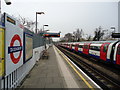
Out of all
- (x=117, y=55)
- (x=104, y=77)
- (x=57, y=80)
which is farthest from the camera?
(x=117, y=55)

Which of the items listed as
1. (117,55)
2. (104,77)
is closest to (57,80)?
(104,77)

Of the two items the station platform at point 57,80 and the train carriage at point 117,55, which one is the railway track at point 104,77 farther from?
the train carriage at point 117,55

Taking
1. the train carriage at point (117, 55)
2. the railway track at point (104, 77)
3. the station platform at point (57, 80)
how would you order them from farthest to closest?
the train carriage at point (117, 55), the railway track at point (104, 77), the station platform at point (57, 80)

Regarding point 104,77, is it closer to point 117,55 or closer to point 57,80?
point 117,55

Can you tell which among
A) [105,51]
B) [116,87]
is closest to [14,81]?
[116,87]

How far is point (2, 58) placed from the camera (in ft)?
12.0

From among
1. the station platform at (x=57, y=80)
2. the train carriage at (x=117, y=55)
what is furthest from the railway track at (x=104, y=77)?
the train carriage at (x=117, y=55)

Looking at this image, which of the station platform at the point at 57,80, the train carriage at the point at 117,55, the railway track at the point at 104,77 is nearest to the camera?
the station platform at the point at 57,80

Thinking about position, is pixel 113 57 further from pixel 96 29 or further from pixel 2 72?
pixel 96 29

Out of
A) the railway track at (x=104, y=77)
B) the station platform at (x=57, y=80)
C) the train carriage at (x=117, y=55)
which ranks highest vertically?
the train carriage at (x=117, y=55)

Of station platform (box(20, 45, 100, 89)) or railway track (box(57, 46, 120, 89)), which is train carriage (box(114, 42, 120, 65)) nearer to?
railway track (box(57, 46, 120, 89))

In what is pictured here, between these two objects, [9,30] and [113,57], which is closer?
[9,30]

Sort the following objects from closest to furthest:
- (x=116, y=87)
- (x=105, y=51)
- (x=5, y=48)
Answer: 1. (x=5, y=48)
2. (x=116, y=87)
3. (x=105, y=51)

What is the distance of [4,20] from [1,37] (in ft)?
1.89
